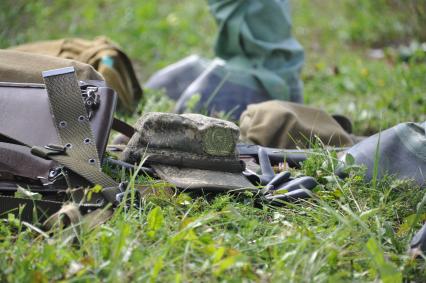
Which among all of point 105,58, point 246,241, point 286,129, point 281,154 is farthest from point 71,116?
point 105,58

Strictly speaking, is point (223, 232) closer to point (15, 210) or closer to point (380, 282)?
point (380, 282)

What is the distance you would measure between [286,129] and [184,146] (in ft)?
3.01

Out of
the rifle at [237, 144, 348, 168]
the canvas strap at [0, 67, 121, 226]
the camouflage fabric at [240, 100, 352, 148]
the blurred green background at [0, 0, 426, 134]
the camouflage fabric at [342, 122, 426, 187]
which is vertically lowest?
the blurred green background at [0, 0, 426, 134]

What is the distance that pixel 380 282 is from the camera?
196 cm

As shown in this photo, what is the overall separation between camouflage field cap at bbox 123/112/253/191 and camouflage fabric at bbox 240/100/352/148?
763 mm

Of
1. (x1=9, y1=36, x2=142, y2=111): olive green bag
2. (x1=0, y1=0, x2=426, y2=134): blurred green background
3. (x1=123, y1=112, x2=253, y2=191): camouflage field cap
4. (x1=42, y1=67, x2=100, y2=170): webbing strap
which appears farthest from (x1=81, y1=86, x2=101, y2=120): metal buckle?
(x1=0, y1=0, x2=426, y2=134): blurred green background

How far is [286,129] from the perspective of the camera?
348cm

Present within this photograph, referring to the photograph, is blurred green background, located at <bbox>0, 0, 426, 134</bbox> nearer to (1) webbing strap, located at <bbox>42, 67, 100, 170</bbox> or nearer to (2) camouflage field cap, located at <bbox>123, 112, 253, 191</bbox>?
(2) camouflage field cap, located at <bbox>123, 112, 253, 191</bbox>

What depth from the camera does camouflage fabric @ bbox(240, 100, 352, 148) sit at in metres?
3.48

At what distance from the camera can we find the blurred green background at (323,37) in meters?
5.29

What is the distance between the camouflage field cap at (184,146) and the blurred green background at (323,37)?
1920 millimetres

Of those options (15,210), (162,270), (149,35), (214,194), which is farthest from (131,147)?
(149,35)

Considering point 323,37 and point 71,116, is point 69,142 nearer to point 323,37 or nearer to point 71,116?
point 71,116

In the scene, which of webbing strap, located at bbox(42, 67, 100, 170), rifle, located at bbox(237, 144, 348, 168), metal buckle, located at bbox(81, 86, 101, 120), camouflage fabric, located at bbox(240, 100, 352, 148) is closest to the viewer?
webbing strap, located at bbox(42, 67, 100, 170)
